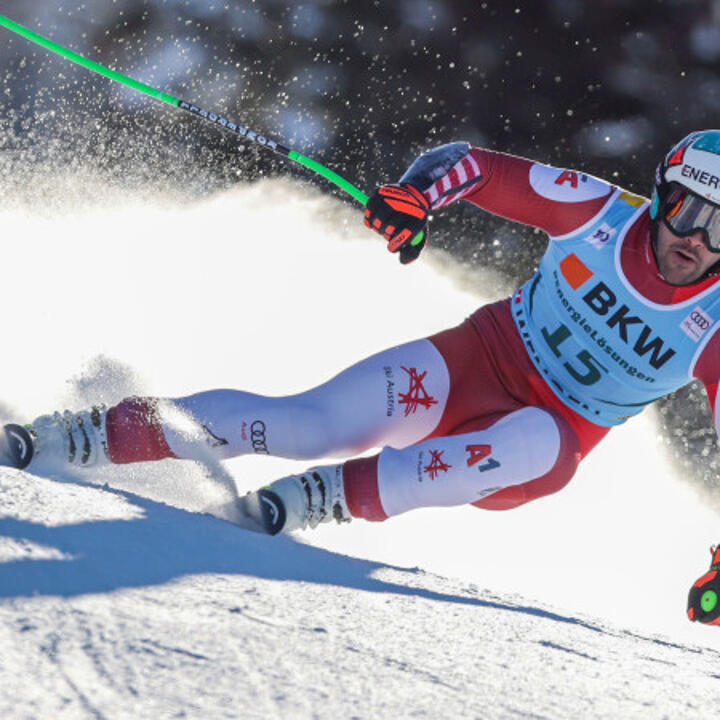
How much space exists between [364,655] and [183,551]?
1.62 feet

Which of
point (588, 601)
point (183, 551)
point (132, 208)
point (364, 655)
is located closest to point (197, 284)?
point (132, 208)

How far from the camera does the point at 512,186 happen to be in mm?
2865

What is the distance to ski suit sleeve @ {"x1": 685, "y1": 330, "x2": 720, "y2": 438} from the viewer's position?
2537 millimetres

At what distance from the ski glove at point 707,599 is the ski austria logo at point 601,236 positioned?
0.92 metres

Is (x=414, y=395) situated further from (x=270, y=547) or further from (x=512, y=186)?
(x=270, y=547)

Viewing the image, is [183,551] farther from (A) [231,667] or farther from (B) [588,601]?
(B) [588,601]

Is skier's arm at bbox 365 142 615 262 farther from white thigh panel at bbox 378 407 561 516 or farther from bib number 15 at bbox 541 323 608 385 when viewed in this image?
white thigh panel at bbox 378 407 561 516

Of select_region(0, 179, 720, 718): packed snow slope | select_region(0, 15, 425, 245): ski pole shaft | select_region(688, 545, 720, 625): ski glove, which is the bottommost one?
select_region(688, 545, 720, 625): ski glove

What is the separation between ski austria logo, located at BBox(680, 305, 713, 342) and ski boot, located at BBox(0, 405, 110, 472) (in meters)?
1.55

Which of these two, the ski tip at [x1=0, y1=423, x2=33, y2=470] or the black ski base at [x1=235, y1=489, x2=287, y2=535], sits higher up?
the ski tip at [x1=0, y1=423, x2=33, y2=470]

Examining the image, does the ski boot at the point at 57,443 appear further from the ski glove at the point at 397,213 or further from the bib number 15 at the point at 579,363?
the bib number 15 at the point at 579,363

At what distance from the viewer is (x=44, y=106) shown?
7617 millimetres

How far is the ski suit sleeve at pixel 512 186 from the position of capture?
2803mm

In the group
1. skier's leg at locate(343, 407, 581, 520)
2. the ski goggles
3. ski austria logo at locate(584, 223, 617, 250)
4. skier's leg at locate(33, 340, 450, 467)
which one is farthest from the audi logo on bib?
the ski goggles
